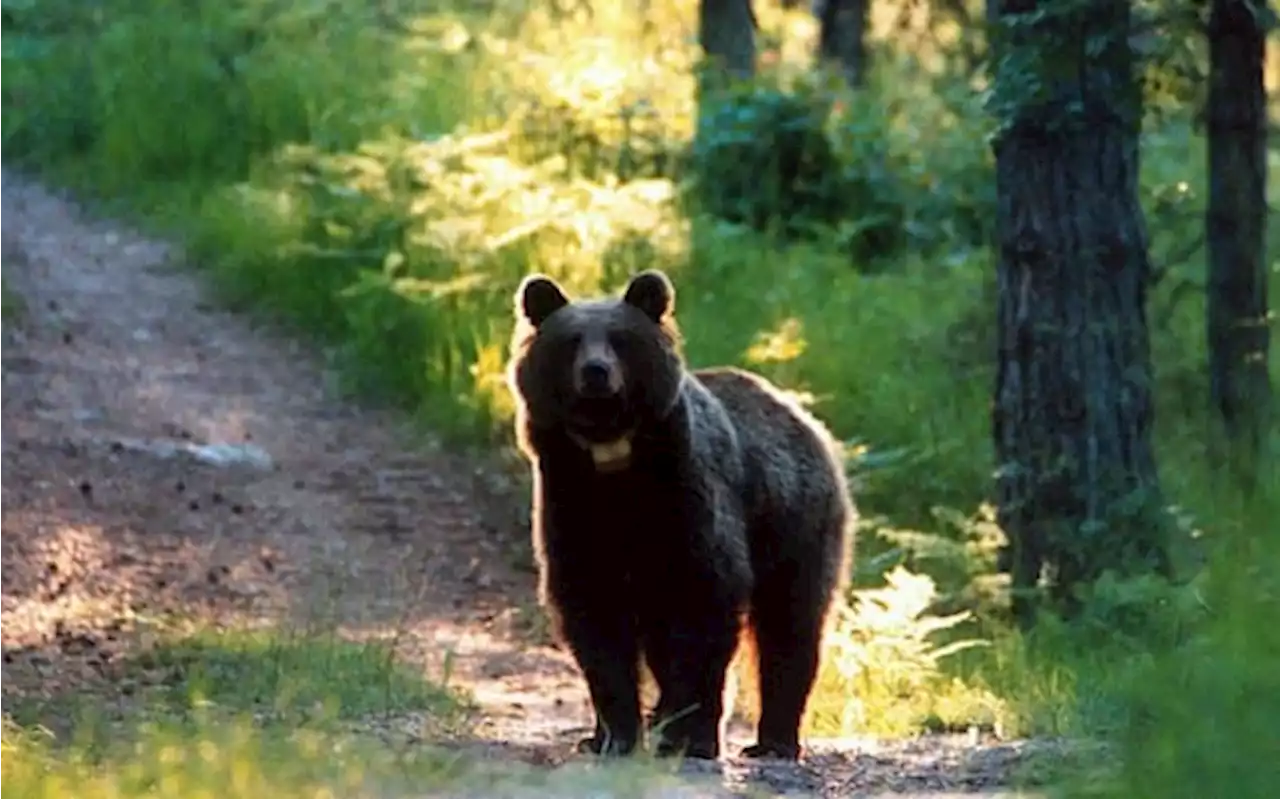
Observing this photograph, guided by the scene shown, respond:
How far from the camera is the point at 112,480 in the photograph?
1244cm

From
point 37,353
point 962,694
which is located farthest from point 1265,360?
point 37,353

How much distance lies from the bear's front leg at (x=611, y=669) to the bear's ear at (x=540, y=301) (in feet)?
3.20

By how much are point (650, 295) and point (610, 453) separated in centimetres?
54

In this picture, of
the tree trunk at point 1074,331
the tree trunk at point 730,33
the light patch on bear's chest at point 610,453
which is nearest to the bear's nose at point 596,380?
the light patch on bear's chest at point 610,453

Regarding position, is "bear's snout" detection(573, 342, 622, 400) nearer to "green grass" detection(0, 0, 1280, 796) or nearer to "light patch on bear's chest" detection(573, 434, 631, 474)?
"light patch on bear's chest" detection(573, 434, 631, 474)

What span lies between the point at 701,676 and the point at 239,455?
6141 mm

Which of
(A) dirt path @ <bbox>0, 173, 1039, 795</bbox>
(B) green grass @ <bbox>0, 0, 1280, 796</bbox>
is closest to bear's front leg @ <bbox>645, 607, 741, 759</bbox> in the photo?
(A) dirt path @ <bbox>0, 173, 1039, 795</bbox>

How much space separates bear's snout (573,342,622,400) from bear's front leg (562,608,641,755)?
2.50 feet

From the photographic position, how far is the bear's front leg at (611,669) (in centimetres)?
788

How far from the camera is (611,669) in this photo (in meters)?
7.88

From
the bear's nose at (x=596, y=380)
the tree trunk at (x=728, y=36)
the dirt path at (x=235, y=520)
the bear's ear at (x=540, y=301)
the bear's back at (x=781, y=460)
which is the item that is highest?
the tree trunk at (x=728, y=36)

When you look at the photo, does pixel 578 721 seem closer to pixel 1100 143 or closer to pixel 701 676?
pixel 701 676

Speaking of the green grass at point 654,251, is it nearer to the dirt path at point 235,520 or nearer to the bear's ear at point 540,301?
the dirt path at point 235,520

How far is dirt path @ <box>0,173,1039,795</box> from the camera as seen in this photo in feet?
30.6
